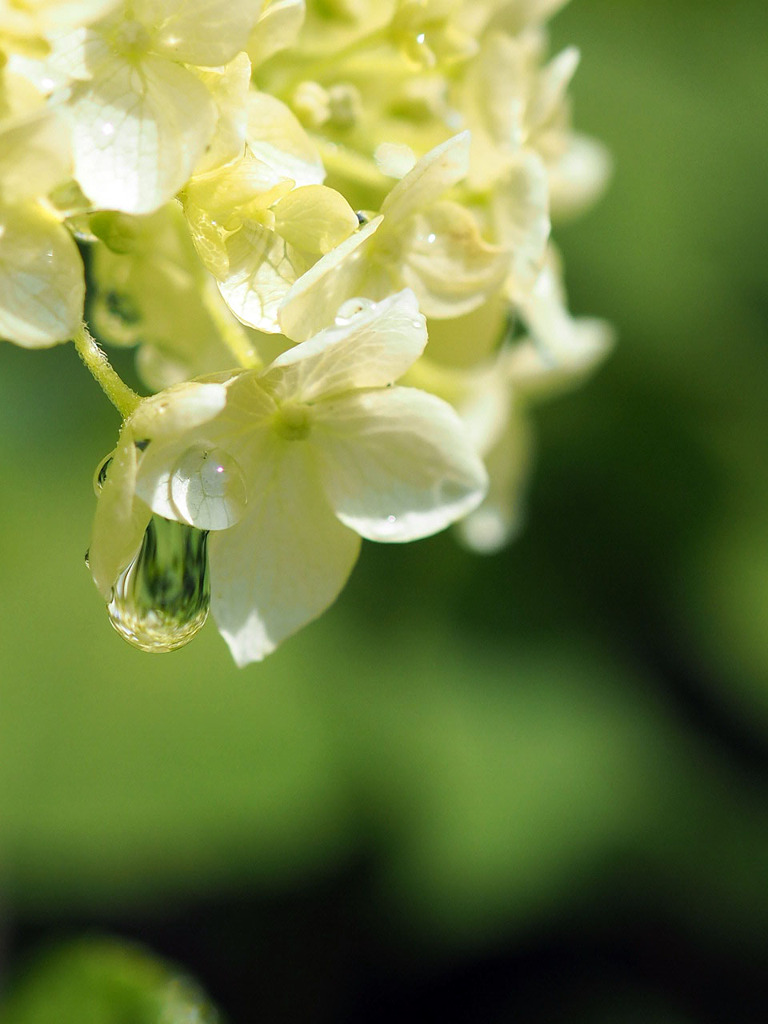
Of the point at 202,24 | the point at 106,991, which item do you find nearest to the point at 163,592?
the point at 202,24

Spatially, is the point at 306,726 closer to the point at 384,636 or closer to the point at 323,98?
the point at 384,636

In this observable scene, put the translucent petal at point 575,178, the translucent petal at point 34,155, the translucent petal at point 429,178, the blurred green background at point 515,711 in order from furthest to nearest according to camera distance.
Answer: the blurred green background at point 515,711 < the translucent petal at point 575,178 < the translucent petal at point 429,178 < the translucent petal at point 34,155

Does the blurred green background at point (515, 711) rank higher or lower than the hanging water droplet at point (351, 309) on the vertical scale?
lower

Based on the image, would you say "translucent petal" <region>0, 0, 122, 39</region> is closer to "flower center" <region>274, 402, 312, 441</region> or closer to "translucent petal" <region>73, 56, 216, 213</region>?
"translucent petal" <region>73, 56, 216, 213</region>

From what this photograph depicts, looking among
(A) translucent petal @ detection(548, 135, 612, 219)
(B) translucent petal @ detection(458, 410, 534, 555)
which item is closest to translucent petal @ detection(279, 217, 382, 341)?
(A) translucent petal @ detection(548, 135, 612, 219)

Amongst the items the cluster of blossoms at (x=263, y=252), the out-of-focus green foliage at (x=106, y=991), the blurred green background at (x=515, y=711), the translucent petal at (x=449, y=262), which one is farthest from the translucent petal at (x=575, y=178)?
the blurred green background at (x=515, y=711)

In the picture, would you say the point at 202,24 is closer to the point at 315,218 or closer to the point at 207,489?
the point at 315,218

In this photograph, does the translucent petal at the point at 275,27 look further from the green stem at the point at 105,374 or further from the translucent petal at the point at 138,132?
the green stem at the point at 105,374
